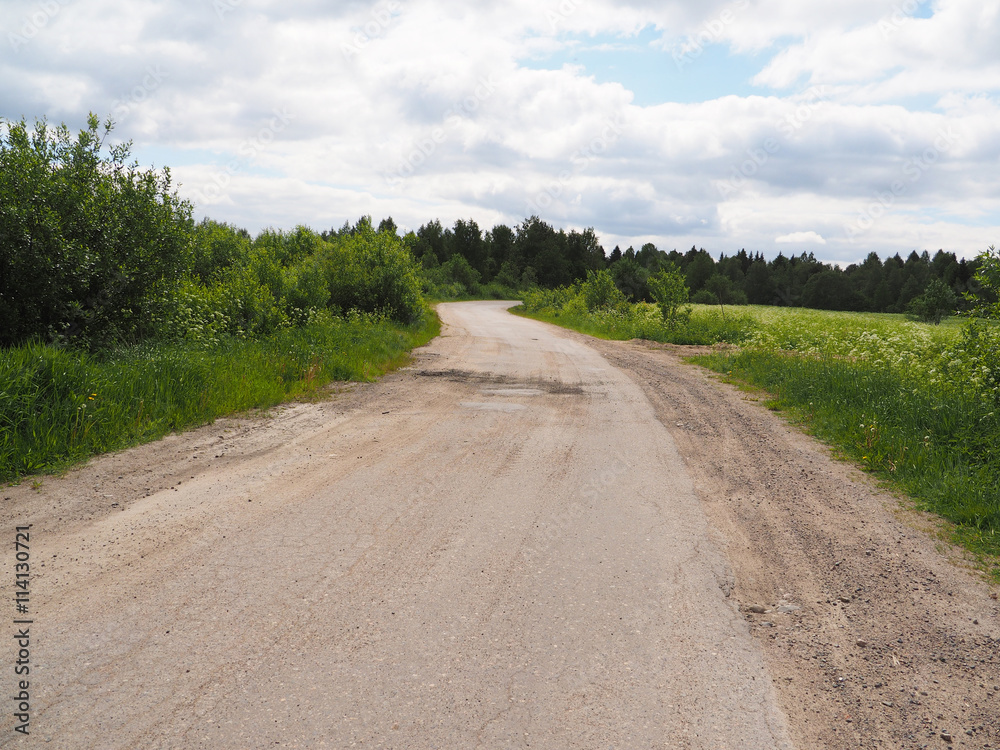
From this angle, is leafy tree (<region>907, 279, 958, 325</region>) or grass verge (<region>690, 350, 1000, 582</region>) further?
leafy tree (<region>907, 279, 958, 325</region>)

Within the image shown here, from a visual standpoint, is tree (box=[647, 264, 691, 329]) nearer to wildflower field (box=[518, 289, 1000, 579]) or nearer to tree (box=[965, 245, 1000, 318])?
wildflower field (box=[518, 289, 1000, 579])

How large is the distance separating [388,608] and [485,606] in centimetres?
55

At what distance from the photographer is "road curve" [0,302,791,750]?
8.11 ft

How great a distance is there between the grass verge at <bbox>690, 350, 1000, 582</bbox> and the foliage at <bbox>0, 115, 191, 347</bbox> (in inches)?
387

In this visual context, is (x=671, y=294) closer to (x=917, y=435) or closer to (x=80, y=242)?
(x=917, y=435)

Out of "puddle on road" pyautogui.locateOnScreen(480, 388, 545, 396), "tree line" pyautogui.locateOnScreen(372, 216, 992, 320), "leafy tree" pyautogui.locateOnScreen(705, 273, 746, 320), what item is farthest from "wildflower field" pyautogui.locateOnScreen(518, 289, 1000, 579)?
"leafy tree" pyautogui.locateOnScreen(705, 273, 746, 320)

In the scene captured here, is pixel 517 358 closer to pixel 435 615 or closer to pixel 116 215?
pixel 116 215

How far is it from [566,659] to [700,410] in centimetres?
712

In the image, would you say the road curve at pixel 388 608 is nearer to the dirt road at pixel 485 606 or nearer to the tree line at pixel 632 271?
the dirt road at pixel 485 606

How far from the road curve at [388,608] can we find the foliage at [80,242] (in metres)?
3.09

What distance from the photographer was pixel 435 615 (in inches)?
129

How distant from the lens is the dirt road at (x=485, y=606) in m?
2.51

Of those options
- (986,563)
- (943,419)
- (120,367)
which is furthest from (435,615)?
(943,419)

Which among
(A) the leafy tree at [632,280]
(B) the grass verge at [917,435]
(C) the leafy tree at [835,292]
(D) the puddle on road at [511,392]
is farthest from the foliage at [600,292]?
(C) the leafy tree at [835,292]
